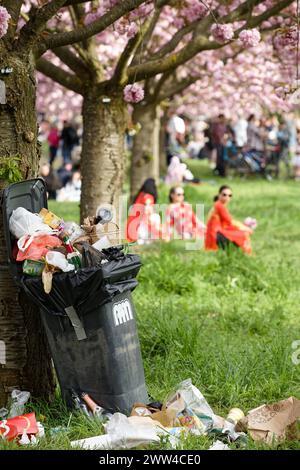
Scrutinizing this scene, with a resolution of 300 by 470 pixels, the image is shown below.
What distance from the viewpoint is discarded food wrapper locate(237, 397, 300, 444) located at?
5.28 meters

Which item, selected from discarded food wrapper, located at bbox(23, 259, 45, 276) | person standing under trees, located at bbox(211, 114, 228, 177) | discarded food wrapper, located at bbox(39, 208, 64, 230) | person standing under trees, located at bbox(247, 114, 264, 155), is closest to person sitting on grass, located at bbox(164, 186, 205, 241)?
discarded food wrapper, located at bbox(39, 208, 64, 230)

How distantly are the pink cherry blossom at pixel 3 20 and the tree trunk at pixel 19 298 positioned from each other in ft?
0.36

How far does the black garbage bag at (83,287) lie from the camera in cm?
522

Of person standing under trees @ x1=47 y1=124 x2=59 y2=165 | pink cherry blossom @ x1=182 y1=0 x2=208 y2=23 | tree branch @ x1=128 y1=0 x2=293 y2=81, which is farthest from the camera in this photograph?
person standing under trees @ x1=47 y1=124 x2=59 y2=165

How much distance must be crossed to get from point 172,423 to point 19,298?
3.80 feet

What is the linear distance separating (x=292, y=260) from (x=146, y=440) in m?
7.22

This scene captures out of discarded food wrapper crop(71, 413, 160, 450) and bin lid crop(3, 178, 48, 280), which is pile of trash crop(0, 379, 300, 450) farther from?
bin lid crop(3, 178, 48, 280)

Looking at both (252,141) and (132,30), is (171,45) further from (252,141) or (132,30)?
(252,141)

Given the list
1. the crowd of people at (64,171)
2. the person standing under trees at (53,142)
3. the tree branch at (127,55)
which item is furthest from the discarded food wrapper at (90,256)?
the person standing under trees at (53,142)

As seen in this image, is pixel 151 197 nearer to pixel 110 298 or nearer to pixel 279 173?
pixel 110 298

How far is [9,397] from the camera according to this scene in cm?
581

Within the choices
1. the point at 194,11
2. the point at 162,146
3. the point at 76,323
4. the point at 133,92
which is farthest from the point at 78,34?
the point at 162,146

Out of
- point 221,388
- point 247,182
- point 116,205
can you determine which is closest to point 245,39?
point 116,205

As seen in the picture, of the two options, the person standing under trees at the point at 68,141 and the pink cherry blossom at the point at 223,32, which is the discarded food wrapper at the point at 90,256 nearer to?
the pink cherry blossom at the point at 223,32
